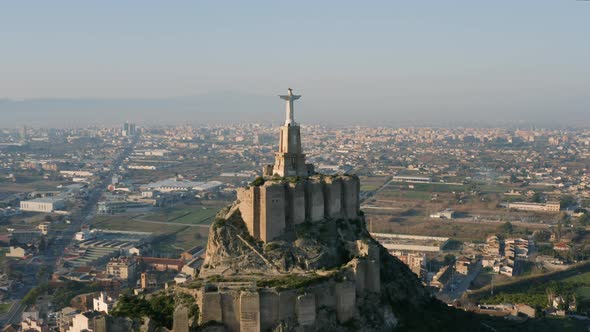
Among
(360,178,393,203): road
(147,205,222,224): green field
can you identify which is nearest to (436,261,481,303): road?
(147,205,222,224): green field

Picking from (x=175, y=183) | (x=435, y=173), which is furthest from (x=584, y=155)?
(x=175, y=183)

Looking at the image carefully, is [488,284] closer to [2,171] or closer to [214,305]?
[214,305]

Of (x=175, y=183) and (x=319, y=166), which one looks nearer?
(x=175, y=183)

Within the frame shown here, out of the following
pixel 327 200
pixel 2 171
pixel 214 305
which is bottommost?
pixel 2 171

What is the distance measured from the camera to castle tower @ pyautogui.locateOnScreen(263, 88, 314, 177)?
31.1m

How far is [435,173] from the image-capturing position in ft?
455

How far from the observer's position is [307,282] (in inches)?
923

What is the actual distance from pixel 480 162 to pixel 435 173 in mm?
27284

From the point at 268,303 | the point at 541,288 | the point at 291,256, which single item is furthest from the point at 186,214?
the point at 268,303

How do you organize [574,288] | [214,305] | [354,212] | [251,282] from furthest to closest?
[574,288]
[354,212]
[251,282]
[214,305]

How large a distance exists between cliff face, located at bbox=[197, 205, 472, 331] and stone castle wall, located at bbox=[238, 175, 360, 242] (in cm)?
36

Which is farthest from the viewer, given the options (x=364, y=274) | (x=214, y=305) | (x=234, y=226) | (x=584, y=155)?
(x=584, y=155)

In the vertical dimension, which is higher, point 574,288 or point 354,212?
point 354,212

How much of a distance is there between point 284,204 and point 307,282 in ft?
15.4
